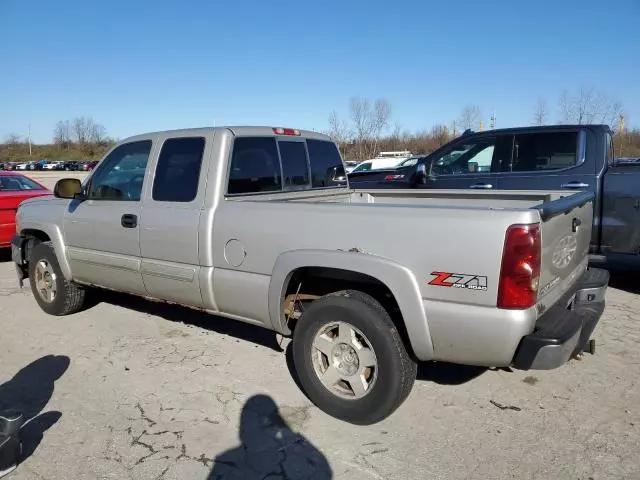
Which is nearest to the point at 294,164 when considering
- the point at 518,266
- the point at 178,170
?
the point at 178,170

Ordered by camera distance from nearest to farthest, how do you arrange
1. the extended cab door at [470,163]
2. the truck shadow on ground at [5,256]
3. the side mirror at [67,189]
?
the side mirror at [67,189] < the extended cab door at [470,163] < the truck shadow on ground at [5,256]

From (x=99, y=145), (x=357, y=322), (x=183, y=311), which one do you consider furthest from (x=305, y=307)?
(x=99, y=145)

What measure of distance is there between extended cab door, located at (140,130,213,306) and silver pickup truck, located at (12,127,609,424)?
0.04 ft

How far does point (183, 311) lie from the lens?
5719mm

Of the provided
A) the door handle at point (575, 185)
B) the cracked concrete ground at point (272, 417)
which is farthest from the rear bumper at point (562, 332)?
the door handle at point (575, 185)

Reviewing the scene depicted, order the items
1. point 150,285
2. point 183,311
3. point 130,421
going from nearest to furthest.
Answer: point 130,421
point 150,285
point 183,311

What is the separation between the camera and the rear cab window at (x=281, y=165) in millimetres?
4059

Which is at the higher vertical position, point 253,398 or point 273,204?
point 273,204

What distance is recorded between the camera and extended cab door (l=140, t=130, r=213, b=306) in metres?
3.95

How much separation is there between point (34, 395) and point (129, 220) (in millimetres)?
1502

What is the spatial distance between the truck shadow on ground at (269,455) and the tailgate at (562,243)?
1.56 m

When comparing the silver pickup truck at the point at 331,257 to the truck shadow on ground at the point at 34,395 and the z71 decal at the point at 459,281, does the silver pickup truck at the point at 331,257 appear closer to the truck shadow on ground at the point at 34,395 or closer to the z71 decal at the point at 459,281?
the z71 decal at the point at 459,281

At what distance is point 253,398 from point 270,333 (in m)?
1.38

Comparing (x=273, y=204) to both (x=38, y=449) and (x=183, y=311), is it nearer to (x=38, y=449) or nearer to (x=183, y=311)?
(x=38, y=449)
